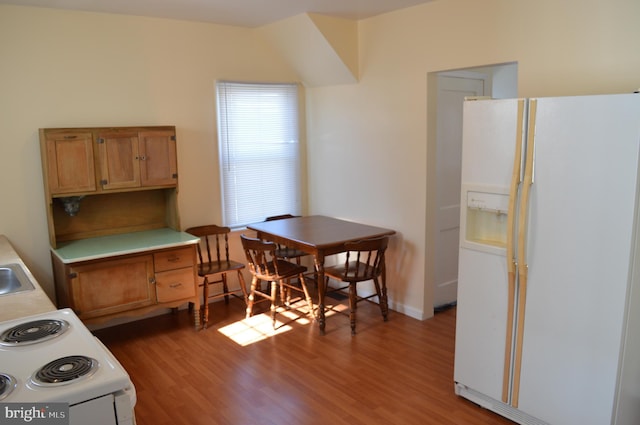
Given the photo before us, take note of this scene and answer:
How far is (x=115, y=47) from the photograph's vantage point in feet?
13.5

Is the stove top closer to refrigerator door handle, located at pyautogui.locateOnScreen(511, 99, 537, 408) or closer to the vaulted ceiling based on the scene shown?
refrigerator door handle, located at pyautogui.locateOnScreen(511, 99, 537, 408)

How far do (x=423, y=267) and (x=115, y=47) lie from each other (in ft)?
10.4

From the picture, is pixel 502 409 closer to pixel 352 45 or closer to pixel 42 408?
pixel 42 408

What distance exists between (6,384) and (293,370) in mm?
2109

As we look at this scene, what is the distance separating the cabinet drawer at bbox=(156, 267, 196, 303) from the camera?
13.1 ft

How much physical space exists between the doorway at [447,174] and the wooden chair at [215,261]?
1.79 m

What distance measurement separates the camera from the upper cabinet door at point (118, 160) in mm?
3867

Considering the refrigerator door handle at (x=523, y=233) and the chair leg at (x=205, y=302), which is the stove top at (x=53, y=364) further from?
the chair leg at (x=205, y=302)

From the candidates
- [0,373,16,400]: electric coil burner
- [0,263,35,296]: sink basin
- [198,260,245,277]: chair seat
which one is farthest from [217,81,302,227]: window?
[0,373,16,400]: electric coil burner

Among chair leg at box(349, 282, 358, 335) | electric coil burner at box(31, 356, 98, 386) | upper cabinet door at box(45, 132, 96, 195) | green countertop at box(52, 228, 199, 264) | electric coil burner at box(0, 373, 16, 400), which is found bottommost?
chair leg at box(349, 282, 358, 335)

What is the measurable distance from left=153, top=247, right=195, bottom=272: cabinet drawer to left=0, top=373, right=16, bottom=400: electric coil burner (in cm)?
227

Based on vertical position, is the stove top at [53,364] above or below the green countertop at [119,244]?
above

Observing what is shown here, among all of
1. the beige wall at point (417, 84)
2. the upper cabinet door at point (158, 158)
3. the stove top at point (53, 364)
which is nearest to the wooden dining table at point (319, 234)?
the beige wall at point (417, 84)

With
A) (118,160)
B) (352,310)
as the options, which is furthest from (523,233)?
(118,160)
